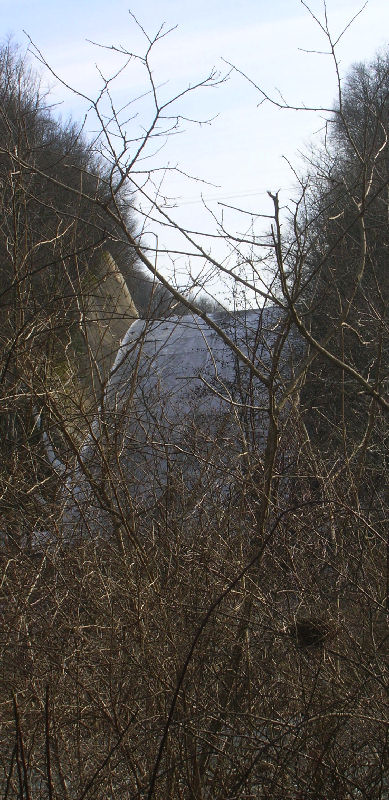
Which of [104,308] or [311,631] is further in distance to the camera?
[104,308]

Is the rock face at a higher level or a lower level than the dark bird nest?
higher

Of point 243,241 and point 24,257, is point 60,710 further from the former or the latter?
point 24,257

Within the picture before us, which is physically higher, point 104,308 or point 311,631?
point 104,308

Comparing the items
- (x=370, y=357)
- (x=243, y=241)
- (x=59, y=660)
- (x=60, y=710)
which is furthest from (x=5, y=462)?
(x=370, y=357)

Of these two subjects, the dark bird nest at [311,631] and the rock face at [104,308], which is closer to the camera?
the dark bird nest at [311,631]

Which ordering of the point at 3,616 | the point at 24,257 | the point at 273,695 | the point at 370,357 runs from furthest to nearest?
1. the point at 370,357
2. the point at 24,257
3. the point at 3,616
4. the point at 273,695

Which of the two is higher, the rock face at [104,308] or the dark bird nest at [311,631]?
the rock face at [104,308]

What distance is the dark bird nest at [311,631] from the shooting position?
276 cm

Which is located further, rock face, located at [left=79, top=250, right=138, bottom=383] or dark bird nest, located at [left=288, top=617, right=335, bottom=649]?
rock face, located at [left=79, top=250, right=138, bottom=383]

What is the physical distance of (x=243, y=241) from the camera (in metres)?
2.83

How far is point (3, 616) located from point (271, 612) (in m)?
1.22

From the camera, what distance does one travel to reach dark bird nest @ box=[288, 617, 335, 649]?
276 centimetres

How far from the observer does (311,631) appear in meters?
2.93

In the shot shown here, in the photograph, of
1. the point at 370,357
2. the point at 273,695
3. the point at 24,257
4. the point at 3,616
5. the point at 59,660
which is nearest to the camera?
the point at 273,695
